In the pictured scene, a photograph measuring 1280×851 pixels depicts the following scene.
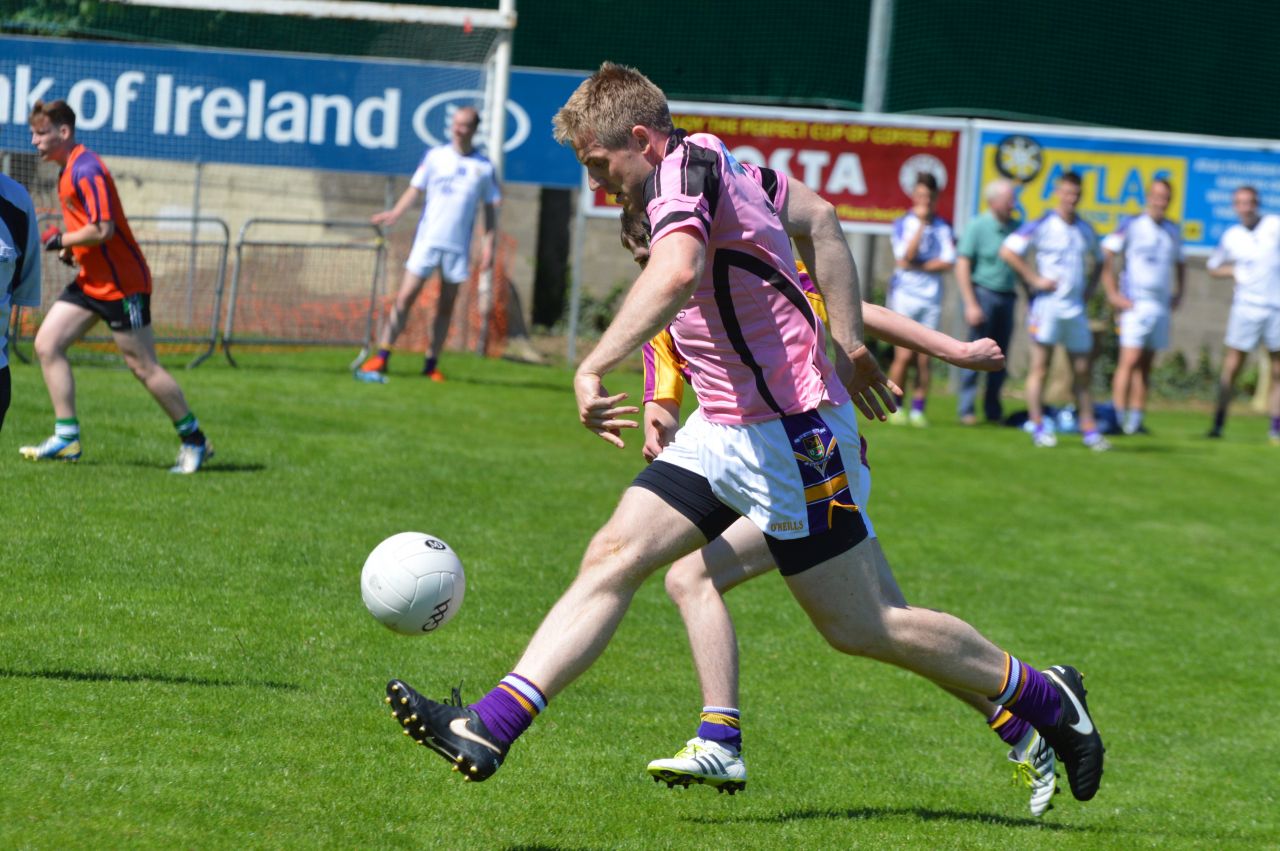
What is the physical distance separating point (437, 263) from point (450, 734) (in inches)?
420

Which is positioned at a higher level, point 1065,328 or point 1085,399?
point 1065,328

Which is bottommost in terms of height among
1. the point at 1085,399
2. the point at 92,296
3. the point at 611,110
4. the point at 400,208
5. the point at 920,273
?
the point at 1085,399

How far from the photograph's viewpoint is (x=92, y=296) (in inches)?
372

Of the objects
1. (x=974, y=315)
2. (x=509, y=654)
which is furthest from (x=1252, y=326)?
(x=509, y=654)

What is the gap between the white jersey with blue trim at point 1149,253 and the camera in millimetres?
16062

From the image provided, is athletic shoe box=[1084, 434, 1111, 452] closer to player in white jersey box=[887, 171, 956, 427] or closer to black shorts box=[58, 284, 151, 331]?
player in white jersey box=[887, 171, 956, 427]

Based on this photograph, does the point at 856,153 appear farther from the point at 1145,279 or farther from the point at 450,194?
the point at 450,194

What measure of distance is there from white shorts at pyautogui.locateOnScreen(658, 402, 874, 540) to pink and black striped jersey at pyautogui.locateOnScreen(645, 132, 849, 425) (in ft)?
0.18

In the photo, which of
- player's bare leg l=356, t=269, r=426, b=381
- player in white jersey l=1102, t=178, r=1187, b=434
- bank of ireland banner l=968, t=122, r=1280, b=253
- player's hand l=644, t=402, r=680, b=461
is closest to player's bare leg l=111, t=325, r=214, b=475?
player's bare leg l=356, t=269, r=426, b=381

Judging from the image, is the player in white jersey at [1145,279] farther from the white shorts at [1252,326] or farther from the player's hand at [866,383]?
the player's hand at [866,383]

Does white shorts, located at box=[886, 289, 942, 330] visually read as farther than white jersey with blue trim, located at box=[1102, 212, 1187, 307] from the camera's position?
No

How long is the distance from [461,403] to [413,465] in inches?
113

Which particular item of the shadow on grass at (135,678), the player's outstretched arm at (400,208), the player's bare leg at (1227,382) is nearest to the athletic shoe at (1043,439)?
the player's bare leg at (1227,382)

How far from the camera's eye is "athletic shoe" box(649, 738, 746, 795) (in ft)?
16.1
